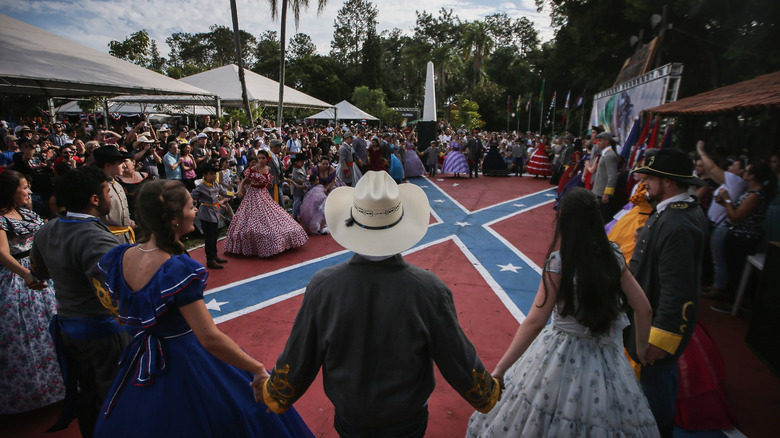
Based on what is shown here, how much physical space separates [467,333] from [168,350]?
11.0ft

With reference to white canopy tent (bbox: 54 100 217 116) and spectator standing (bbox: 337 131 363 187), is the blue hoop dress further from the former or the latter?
white canopy tent (bbox: 54 100 217 116)

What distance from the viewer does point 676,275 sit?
2512 mm

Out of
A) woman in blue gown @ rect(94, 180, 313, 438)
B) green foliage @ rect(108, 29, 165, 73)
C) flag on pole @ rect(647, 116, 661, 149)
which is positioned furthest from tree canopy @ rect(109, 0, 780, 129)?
woman in blue gown @ rect(94, 180, 313, 438)

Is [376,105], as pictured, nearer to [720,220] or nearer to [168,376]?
[720,220]

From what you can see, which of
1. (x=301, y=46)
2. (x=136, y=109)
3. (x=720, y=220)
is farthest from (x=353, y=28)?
(x=720, y=220)

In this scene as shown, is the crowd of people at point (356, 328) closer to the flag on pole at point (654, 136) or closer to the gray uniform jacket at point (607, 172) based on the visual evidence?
the gray uniform jacket at point (607, 172)

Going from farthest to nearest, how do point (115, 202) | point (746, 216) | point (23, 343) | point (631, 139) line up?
point (631, 139) < point (746, 216) < point (115, 202) < point (23, 343)

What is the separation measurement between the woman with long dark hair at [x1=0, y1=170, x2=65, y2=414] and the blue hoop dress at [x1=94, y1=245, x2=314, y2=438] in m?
1.84

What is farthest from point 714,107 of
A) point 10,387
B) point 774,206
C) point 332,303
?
point 10,387

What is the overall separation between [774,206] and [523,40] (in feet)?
221

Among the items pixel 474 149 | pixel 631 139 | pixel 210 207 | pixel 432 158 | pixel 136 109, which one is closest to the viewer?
pixel 210 207

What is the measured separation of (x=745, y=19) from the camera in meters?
14.1

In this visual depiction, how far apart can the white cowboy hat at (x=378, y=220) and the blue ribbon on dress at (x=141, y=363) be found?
1.18 m

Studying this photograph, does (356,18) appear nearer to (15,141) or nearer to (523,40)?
(523,40)
